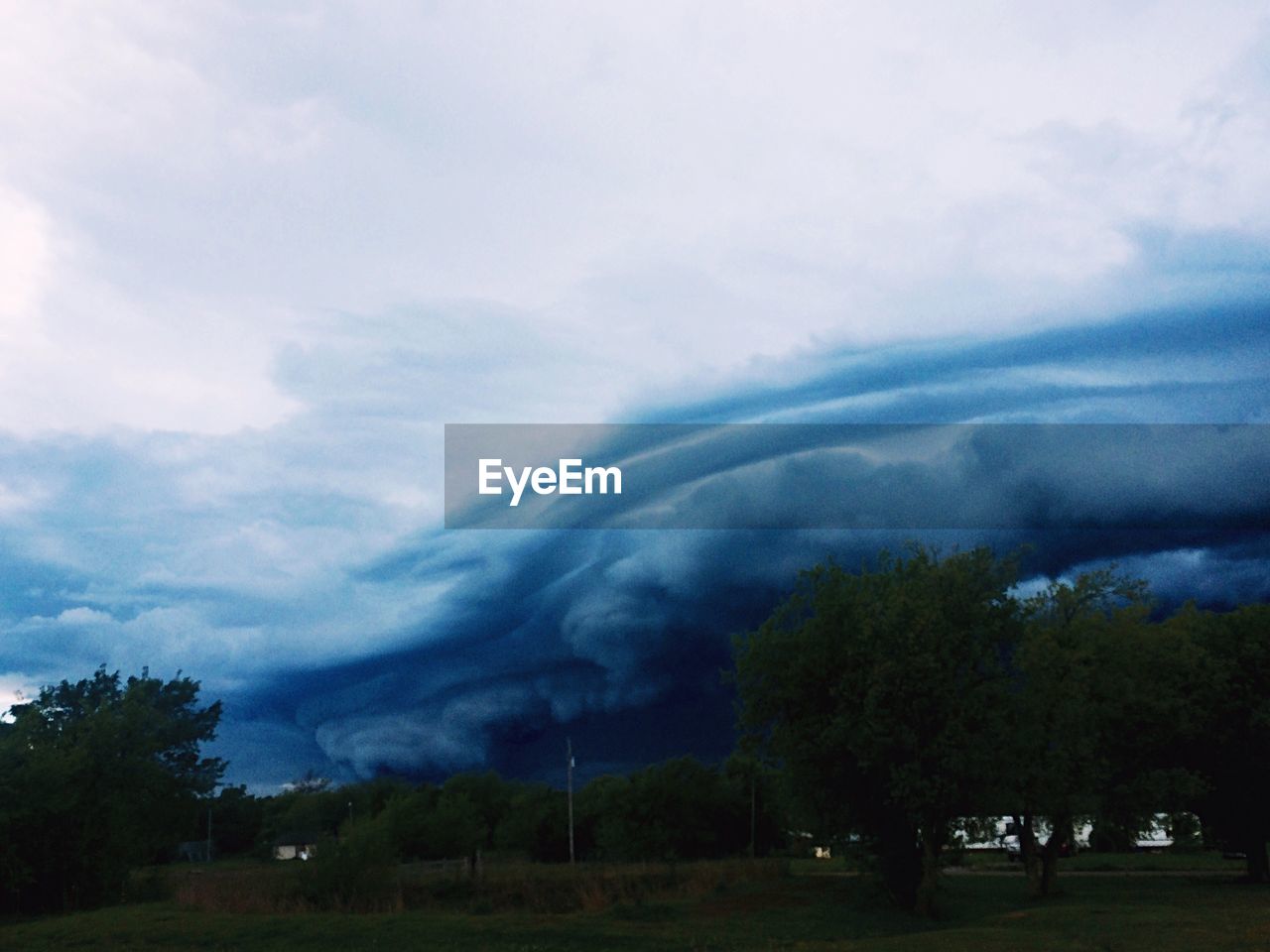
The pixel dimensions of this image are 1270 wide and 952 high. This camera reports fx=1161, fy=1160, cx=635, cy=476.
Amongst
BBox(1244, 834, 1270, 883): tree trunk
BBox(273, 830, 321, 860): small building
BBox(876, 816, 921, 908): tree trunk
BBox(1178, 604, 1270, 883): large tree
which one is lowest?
BBox(273, 830, 321, 860): small building

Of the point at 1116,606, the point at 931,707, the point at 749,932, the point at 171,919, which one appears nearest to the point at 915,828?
the point at 931,707

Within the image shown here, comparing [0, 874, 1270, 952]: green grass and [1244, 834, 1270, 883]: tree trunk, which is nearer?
[0, 874, 1270, 952]: green grass

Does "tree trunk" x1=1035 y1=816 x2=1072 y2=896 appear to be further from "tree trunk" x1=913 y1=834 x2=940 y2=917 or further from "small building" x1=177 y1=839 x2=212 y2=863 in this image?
"small building" x1=177 y1=839 x2=212 y2=863

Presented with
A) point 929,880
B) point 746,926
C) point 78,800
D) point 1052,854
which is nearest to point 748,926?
point 746,926

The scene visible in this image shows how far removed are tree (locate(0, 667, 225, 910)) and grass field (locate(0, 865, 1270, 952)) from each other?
3843 mm

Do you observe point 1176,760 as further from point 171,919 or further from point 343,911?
point 171,919

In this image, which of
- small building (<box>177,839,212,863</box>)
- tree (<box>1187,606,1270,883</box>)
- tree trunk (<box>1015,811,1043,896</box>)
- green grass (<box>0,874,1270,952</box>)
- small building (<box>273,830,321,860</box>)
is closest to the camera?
green grass (<box>0,874,1270,952</box>)

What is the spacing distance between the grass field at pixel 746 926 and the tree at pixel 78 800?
3.84 metres

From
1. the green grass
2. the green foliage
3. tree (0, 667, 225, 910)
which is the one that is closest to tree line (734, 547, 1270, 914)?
the green grass

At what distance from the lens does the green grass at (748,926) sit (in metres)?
28.7

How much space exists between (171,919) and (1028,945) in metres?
26.2

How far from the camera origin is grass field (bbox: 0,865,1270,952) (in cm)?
2870

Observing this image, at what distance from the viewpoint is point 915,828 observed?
39344 mm

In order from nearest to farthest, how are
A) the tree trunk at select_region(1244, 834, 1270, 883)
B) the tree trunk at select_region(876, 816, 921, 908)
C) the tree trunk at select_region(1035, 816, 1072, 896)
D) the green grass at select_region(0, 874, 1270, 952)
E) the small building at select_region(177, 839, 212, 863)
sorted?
the green grass at select_region(0, 874, 1270, 952)
the tree trunk at select_region(876, 816, 921, 908)
the tree trunk at select_region(1035, 816, 1072, 896)
the tree trunk at select_region(1244, 834, 1270, 883)
the small building at select_region(177, 839, 212, 863)
